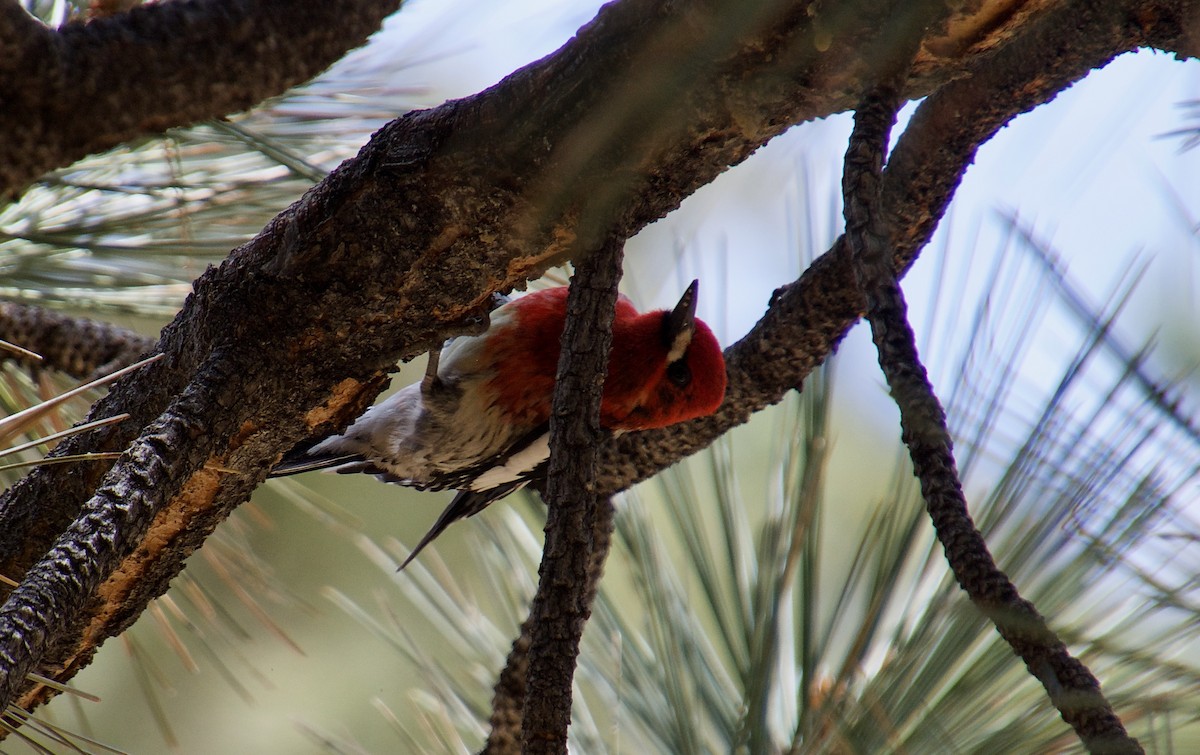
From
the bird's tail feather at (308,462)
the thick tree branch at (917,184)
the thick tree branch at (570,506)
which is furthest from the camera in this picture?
the bird's tail feather at (308,462)

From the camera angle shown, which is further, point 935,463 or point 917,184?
point 917,184

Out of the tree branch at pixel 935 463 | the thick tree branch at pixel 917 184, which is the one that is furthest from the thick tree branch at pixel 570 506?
the thick tree branch at pixel 917 184

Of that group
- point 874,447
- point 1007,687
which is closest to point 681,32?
point 1007,687

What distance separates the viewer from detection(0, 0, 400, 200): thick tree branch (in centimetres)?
92

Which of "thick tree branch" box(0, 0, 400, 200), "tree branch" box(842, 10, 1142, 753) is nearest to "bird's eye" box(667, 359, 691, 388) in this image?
"thick tree branch" box(0, 0, 400, 200)

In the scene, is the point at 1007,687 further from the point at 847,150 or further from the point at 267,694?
the point at 267,694

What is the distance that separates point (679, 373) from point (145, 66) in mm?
969

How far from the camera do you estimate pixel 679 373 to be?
1.70 m

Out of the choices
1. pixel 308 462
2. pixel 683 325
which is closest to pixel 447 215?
pixel 683 325

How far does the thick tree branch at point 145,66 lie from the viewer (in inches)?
36.3

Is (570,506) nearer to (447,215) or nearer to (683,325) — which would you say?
(447,215)

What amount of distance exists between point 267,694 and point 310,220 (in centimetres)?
307

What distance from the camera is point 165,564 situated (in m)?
1.17

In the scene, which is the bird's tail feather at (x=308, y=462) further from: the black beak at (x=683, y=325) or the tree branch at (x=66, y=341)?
the black beak at (x=683, y=325)
